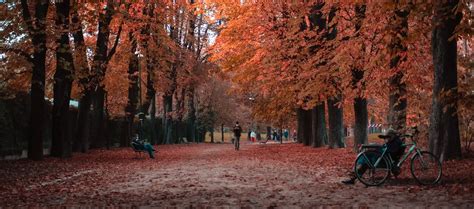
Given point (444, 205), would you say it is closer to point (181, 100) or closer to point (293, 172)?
point (293, 172)

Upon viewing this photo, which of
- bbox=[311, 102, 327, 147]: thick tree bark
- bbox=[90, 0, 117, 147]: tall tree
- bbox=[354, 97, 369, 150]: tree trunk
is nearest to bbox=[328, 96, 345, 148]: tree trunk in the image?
bbox=[311, 102, 327, 147]: thick tree bark

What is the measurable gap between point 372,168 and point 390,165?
0.42 meters

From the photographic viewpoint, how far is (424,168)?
1094cm

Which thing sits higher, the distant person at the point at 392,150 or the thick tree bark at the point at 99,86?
the thick tree bark at the point at 99,86

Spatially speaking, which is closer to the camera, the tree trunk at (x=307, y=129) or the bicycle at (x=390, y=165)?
the bicycle at (x=390, y=165)

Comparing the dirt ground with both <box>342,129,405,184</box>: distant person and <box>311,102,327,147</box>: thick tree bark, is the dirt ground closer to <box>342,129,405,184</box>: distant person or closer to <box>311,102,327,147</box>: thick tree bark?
<box>342,129,405,184</box>: distant person

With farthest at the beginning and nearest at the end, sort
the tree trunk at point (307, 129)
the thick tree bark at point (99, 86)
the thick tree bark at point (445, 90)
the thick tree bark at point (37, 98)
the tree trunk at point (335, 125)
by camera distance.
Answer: the tree trunk at point (307, 129)
the tree trunk at point (335, 125)
the thick tree bark at point (99, 86)
the thick tree bark at point (37, 98)
the thick tree bark at point (445, 90)

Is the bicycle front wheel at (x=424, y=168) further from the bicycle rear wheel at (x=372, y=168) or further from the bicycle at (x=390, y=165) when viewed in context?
the bicycle rear wheel at (x=372, y=168)

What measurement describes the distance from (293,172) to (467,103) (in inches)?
230

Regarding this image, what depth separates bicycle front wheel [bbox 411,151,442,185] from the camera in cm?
1084

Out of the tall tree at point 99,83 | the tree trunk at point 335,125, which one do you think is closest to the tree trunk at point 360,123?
the tree trunk at point 335,125

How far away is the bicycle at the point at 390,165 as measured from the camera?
10875 mm

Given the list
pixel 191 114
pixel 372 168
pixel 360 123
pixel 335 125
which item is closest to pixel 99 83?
pixel 335 125

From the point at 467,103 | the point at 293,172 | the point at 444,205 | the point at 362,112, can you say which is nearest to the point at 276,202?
the point at 444,205
